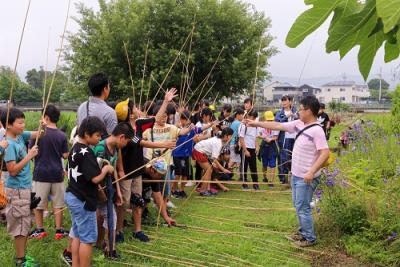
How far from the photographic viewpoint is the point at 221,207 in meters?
5.93

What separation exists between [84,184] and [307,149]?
2258mm

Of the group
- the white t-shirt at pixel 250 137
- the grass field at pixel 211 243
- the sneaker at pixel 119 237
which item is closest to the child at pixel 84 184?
the grass field at pixel 211 243

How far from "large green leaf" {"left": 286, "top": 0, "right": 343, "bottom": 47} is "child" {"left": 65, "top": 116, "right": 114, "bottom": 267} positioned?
228 centimetres

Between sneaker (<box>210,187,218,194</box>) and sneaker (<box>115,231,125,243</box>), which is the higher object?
sneaker (<box>210,187,218,194</box>)

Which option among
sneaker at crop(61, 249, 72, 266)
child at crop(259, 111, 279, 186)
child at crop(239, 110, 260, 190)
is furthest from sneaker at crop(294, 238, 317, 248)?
child at crop(259, 111, 279, 186)

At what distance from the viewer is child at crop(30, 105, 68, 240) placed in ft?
14.1

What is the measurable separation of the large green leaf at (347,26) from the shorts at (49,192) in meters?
3.68

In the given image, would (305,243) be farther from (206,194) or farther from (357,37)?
(357,37)

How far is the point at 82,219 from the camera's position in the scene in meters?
3.28

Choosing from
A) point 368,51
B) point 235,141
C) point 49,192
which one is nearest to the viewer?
point 368,51

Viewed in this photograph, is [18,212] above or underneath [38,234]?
above

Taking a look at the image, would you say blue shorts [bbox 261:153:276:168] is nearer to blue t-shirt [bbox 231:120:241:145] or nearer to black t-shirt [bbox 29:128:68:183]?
blue t-shirt [bbox 231:120:241:145]

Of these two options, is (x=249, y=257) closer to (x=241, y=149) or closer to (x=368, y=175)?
(x=368, y=175)

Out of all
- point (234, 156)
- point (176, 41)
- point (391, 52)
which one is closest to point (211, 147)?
point (234, 156)
